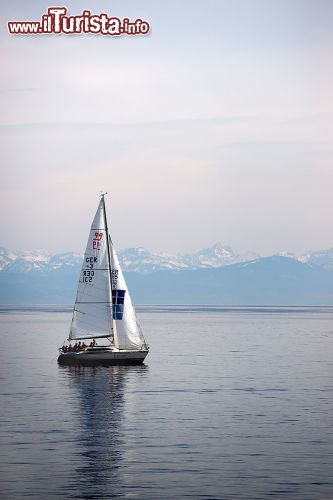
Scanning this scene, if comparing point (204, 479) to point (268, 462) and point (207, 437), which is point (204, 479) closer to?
point (268, 462)

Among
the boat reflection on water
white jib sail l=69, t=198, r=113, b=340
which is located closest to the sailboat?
white jib sail l=69, t=198, r=113, b=340

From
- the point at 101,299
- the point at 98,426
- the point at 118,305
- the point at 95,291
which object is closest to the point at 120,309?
the point at 118,305

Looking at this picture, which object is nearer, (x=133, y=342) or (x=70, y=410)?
(x=70, y=410)

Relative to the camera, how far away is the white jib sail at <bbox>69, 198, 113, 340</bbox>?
342ft

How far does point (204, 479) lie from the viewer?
5059 cm

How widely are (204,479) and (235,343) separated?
14894cm

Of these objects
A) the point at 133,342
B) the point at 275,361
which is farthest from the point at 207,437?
the point at 275,361

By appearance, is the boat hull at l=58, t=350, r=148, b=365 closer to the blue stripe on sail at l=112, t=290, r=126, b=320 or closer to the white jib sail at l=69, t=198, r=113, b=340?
the white jib sail at l=69, t=198, r=113, b=340

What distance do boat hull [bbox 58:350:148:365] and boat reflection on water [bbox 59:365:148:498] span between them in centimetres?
119

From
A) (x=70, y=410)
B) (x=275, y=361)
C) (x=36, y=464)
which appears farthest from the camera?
(x=275, y=361)

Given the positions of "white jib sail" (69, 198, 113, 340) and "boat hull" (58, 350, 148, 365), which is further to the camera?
"boat hull" (58, 350, 148, 365)

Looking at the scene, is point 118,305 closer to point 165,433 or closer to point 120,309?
point 120,309

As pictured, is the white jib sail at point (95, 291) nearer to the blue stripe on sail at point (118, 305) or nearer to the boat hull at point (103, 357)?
the blue stripe on sail at point (118, 305)

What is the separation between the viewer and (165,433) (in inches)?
2569
